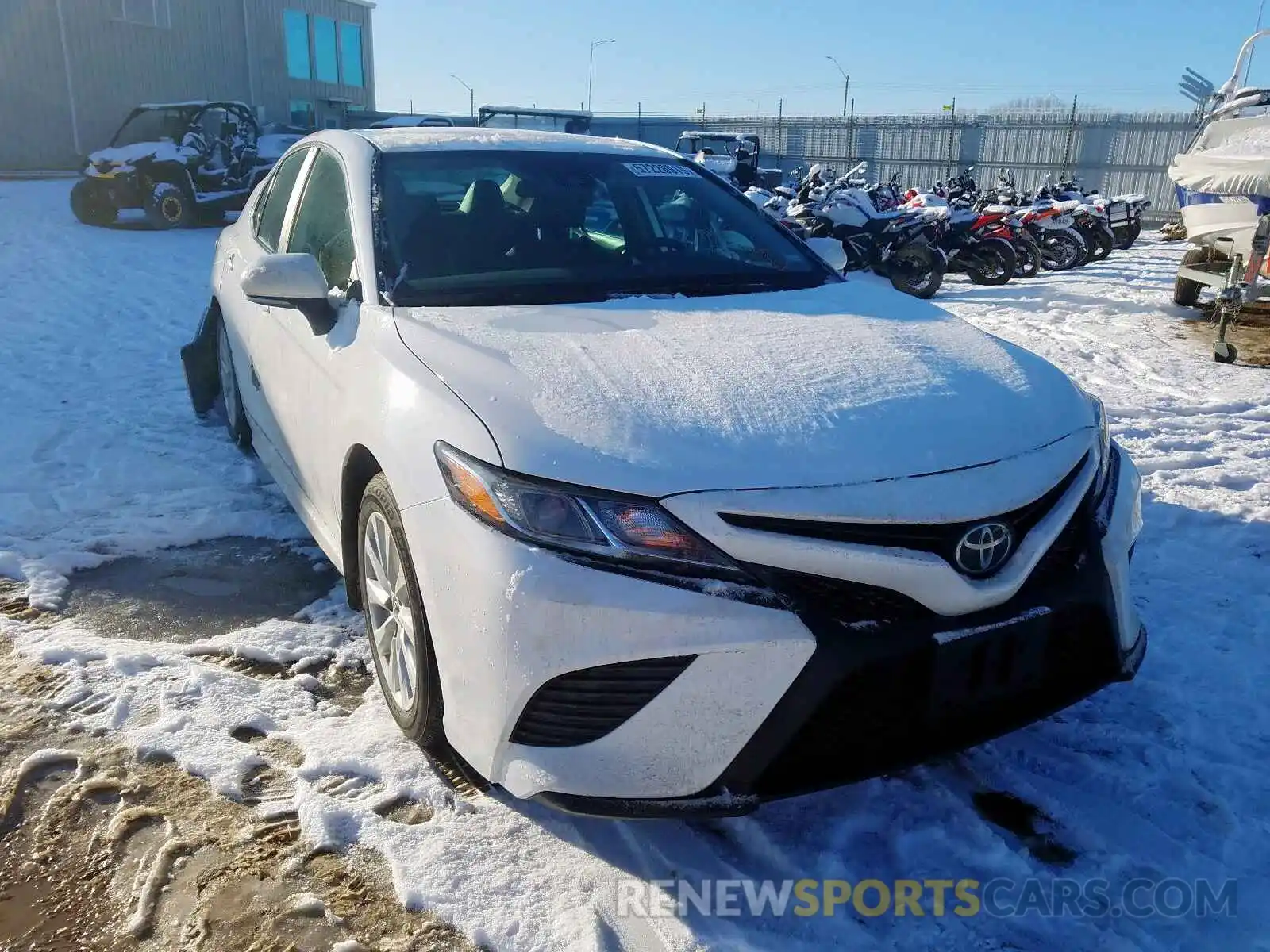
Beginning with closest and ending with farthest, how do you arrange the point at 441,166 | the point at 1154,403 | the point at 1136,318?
the point at 441,166
the point at 1154,403
the point at 1136,318

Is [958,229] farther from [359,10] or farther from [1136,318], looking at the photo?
[359,10]

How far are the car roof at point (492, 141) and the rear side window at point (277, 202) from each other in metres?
0.36

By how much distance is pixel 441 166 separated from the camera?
10.6 ft

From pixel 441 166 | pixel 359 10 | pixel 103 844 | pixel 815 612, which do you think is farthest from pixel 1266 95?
pixel 359 10

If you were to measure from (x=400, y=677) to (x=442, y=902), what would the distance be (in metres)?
0.59

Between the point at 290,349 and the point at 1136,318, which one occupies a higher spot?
the point at 290,349

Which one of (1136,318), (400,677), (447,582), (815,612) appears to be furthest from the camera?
(1136,318)

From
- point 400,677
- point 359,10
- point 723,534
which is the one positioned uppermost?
point 359,10

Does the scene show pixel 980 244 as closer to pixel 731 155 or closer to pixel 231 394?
pixel 231 394

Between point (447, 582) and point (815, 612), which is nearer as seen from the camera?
point (815, 612)

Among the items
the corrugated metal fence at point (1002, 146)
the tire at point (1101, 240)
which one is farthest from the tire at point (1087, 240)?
the corrugated metal fence at point (1002, 146)

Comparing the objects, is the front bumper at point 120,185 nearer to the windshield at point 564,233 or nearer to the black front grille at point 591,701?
the windshield at point 564,233

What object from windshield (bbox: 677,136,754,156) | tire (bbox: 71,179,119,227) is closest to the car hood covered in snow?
tire (bbox: 71,179,119,227)

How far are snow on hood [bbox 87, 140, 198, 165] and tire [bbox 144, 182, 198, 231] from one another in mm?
482
